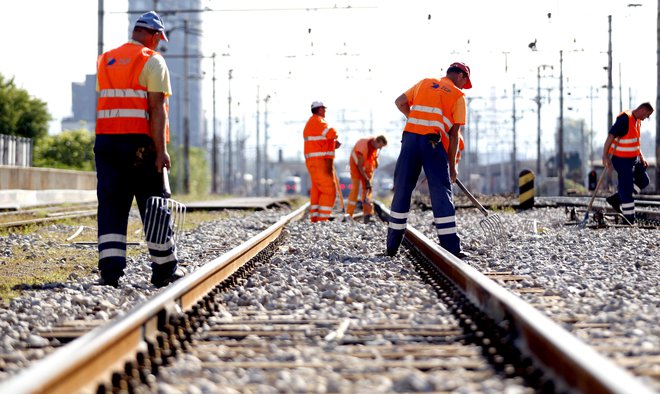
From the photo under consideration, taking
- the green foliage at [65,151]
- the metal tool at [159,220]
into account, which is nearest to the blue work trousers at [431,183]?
the metal tool at [159,220]

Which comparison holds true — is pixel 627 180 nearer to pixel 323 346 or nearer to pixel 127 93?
pixel 127 93

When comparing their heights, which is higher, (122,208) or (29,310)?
(122,208)

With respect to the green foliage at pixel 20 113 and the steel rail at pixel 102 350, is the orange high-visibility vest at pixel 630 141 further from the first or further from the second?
the green foliage at pixel 20 113

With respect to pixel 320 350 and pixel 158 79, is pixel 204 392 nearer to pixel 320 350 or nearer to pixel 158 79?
pixel 320 350

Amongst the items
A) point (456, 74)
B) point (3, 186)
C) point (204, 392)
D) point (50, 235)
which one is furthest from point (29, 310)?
point (3, 186)

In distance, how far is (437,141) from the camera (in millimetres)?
8148

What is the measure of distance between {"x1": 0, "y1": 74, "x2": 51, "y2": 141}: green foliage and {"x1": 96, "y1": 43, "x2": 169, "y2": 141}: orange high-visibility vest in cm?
3853

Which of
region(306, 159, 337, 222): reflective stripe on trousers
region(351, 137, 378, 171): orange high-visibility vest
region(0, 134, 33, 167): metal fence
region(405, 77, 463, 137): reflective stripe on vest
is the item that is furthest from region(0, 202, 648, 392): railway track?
region(0, 134, 33, 167): metal fence

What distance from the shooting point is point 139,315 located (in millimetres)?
4066

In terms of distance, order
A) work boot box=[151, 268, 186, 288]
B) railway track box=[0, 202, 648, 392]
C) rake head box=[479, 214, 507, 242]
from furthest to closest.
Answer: rake head box=[479, 214, 507, 242] < work boot box=[151, 268, 186, 288] < railway track box=[0, 202, 648, 392]

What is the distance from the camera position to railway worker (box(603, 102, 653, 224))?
42.7ft

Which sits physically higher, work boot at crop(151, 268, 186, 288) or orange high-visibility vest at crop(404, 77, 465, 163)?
orange high-visibility vest at crop(404, 77, 465, 163)

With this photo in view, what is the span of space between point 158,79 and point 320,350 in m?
2.90

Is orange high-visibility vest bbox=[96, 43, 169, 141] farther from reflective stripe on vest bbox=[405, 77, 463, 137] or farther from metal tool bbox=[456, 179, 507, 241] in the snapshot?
metal tool bbox=[456, 179, 507, 241]
